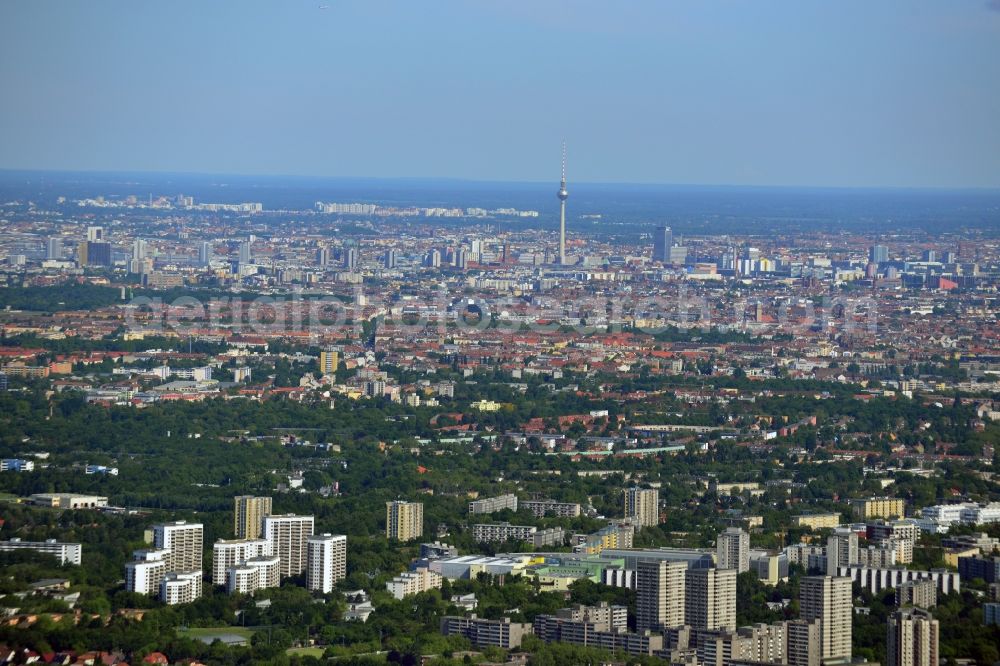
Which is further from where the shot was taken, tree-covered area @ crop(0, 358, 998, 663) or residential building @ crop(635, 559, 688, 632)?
tree-covered area @ crop(0, 358, 998, 663)

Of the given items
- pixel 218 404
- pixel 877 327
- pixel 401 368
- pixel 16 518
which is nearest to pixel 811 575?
pixel 16 518

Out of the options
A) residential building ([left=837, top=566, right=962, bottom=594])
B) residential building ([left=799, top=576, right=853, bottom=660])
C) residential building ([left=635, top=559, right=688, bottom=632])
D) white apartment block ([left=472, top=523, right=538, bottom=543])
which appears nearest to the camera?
residential building ([left=799, top=576, right=853, bottom=660])

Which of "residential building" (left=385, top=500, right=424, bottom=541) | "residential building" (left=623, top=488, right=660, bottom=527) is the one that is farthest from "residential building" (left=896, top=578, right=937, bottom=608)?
"residential building" (left=385, top=500, right=424, bottom=541)

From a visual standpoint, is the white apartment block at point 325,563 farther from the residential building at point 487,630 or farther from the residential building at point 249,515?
the residential building at point 487,630

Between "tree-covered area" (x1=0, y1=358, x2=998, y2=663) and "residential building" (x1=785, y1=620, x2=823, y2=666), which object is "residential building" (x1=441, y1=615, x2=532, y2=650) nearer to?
"tree-covered area" (x1=0, y1=358, x2=998, y2=663)

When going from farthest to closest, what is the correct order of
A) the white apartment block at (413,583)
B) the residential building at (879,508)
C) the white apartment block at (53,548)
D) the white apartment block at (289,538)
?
the residential building at (879,508) → the white apartment block at (53,548) → the white apartment block at (289,538) → the white apartment block at (413,583)

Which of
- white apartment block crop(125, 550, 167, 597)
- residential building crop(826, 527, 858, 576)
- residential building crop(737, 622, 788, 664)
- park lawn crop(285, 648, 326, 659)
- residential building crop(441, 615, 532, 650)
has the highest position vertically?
residential building crop(737, 622, 788, 664)

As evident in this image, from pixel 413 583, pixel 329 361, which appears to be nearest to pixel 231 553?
pixel 413 583

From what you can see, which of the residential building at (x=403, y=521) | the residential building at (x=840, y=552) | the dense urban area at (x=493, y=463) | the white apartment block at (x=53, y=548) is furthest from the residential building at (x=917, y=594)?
the white apartment block at (x=53, y=548)
